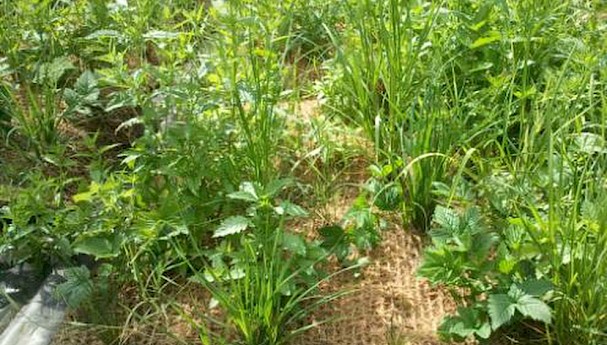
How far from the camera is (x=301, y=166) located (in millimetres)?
2193

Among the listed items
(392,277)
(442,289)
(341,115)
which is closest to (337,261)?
(392,277)

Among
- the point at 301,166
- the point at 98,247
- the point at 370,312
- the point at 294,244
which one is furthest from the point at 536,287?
the point at 98,247

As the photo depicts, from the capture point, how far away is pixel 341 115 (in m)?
2.32

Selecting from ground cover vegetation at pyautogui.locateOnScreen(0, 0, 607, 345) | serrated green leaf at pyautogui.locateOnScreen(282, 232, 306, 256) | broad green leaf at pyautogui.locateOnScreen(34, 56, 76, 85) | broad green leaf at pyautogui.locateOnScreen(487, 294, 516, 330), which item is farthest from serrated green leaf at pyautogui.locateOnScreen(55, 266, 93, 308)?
Answer: broad green leaf at pyautogui.locateOnScreen(487, 294, 516, 330)

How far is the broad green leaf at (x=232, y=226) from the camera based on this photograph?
1679 millimetres

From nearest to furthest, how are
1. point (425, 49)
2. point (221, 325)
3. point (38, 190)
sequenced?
point (221, 325) → point (38, 190) → point (425, 49)

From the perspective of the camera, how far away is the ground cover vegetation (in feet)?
5.21

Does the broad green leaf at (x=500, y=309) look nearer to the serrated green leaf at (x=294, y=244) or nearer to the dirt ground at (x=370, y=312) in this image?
the dirt ground at (x=370, y=312)

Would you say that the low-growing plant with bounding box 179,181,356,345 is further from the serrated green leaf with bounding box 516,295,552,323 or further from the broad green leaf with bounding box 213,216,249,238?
the serrated green leaf with bounding box 516,295,552,323

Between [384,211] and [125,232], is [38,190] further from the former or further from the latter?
[384,211]

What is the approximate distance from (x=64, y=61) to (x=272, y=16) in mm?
728

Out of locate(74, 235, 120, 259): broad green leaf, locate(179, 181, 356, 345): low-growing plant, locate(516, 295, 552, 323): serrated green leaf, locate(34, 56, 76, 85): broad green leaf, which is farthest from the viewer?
locate(34, 56, 76, 85): broad green leaf

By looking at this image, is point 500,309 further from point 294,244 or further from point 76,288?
point 76,288

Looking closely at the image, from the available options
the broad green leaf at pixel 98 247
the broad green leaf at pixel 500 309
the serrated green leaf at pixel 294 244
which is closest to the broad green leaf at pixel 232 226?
the serrated green leaf at pixel 294 244
